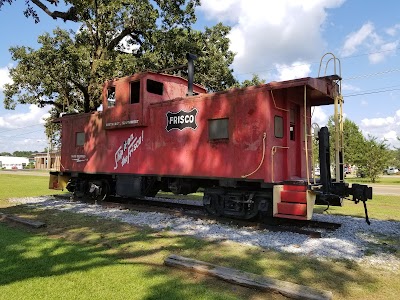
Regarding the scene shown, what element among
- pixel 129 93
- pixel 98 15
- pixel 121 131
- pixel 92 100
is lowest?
pixel 121 131

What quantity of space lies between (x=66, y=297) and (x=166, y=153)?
6.69 metres

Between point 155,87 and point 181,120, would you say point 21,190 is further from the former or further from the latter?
point 181,120

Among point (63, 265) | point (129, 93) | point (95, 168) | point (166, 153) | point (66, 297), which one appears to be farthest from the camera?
point (95, 168)

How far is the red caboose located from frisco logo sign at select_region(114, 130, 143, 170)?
4 centimetres

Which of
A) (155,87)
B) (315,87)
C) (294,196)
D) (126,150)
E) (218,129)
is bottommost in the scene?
(294,196)

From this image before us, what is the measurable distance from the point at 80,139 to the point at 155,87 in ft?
14.9

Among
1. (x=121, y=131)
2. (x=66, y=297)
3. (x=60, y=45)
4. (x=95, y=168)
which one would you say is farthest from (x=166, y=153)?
(x=60, y=45)

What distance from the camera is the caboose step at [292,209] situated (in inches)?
300

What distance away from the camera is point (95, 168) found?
12.9m

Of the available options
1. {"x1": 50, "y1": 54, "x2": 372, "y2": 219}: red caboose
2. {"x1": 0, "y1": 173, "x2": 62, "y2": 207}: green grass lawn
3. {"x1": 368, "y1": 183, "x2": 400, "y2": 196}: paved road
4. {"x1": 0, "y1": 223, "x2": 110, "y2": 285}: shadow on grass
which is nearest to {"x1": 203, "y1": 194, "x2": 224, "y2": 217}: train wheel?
{"x1": 50, "y1": 54, "x2": 372, "y2": 219}: red caboose

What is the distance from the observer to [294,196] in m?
7.87

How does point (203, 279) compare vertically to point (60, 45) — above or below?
below

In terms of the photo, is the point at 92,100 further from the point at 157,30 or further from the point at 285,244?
the point at 285,244

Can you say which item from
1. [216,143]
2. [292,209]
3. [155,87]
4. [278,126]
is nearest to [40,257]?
[216,143]
